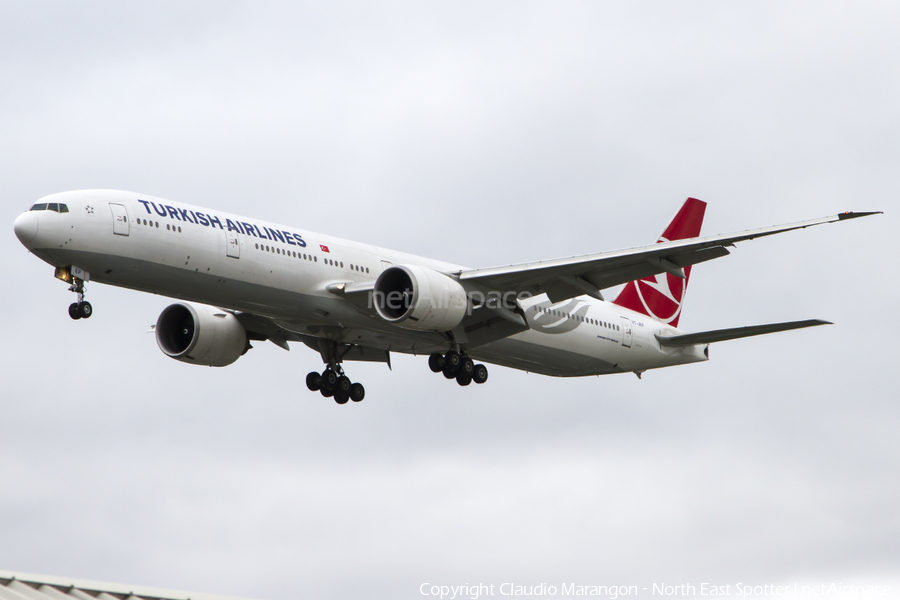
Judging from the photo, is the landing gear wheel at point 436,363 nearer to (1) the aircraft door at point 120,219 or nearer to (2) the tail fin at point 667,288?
(2) the tail fin at point 667,288

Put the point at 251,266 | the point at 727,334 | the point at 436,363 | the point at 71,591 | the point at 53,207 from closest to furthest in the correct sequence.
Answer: the point at 71,591, the point at 53,207, the point at 251,266, the point at 436,363, the point at 727,334

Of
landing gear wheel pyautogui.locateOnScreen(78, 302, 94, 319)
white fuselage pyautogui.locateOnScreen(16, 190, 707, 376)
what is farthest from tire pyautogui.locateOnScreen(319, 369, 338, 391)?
landing gear wheel pyautogui.locateOnScreen(78, 302, 94, 319)

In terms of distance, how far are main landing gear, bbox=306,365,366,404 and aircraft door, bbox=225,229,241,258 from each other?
8410 mm

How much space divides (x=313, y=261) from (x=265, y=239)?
62.6 inches

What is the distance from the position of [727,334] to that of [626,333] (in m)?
3.89

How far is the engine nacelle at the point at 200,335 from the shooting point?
38219 mm

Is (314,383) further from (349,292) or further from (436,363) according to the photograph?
(349,292)

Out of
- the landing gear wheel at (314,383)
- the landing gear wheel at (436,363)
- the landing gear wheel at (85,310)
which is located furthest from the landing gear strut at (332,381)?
the landing gear wheel at (85,310)

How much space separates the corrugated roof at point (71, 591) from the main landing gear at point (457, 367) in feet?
40.6

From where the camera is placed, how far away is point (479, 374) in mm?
37875

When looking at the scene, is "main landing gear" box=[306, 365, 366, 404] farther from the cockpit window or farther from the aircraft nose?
the aircraft nose

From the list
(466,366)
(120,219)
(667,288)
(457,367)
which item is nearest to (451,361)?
(457,367)

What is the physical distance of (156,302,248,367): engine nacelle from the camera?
125 ft

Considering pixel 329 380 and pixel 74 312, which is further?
pixel 329 380
